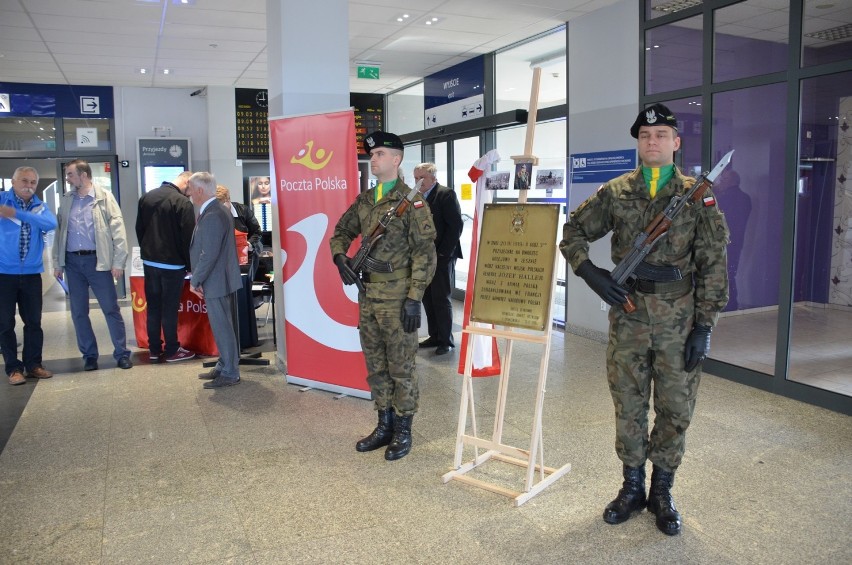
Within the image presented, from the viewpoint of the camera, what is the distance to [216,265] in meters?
4.86

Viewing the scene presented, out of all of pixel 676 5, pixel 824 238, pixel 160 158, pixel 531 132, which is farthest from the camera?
pixel 160 158

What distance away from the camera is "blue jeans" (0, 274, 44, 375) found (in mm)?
4984

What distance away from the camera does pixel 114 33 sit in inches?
269

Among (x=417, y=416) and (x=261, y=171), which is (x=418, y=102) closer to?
(x=261, y=171)

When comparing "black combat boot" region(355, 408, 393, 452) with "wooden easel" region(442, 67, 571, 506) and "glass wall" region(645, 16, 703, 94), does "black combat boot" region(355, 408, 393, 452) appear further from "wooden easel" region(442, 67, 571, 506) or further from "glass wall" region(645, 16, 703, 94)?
"glass wall" region(645, 16, 703, 94)

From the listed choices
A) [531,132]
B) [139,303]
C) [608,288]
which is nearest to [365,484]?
[608,288]

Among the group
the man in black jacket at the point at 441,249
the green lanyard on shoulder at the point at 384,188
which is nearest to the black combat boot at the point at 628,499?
the green lanyard on shoulder at the point at 384,188

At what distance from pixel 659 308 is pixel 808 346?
277 cm

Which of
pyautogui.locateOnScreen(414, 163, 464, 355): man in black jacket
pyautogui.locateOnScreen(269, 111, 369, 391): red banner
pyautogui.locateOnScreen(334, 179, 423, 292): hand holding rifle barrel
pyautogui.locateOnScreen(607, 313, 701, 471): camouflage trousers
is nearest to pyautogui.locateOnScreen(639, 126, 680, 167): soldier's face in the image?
pyautogui.locateOnScreen(607, 313, 701, 471): camouflage trousers

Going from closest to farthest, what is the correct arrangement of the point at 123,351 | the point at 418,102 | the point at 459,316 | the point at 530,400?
1. the point at 530,400
2. the point at 123,351
3. the point at 459,316
4. the point at 418,102

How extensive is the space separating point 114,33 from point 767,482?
6957 mm

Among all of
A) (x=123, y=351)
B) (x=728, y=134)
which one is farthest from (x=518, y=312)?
(x=123, y=351)

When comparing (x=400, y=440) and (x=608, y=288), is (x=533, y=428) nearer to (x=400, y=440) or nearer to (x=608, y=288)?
(x=608, y=288)

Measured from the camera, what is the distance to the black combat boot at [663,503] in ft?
8.92
